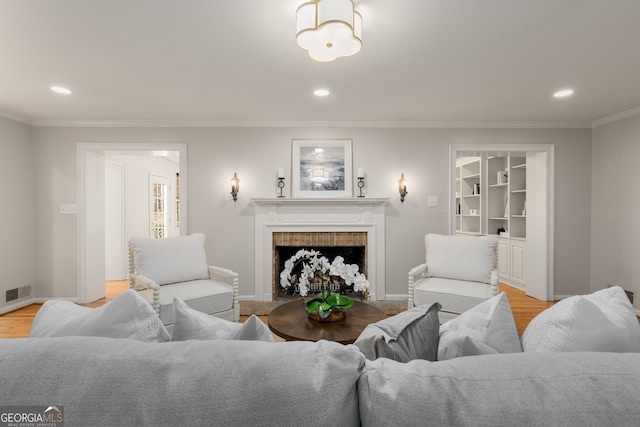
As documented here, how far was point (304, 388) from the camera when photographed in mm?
605

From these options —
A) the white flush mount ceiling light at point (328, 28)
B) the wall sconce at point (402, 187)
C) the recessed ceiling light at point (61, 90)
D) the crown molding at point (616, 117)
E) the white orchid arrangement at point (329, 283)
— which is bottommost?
the white orchid arrangement at point (329, 283)

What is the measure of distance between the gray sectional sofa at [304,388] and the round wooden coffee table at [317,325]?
1.28 meters

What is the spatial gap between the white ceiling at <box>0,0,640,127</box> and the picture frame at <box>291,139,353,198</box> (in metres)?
0.39

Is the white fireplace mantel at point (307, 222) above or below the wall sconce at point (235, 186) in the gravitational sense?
below

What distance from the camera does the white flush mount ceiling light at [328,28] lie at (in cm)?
161

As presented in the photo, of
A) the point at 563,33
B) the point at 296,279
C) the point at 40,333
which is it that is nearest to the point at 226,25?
the point at 40,333

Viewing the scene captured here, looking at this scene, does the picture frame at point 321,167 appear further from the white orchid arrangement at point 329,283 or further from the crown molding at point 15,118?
the crown molding at point 15,118

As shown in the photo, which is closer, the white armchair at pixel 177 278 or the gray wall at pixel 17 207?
the white armchair at pixel 177 278

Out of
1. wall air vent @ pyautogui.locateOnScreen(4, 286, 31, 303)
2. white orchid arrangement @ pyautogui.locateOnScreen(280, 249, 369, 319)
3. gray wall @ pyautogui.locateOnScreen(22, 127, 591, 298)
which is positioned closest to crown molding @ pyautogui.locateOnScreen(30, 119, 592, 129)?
gray wall @ pyautogui.locateOnScreen(22, 127, 591, 298)

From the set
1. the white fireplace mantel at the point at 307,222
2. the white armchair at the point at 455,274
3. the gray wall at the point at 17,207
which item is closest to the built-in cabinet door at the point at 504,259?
the white armchair at the point at 455,274

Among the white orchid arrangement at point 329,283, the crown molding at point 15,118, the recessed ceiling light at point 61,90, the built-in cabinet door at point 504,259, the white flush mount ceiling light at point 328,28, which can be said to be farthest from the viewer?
the built-in cabinet door at point 504,259

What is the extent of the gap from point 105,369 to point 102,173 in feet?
15.1

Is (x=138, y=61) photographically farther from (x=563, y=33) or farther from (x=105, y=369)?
(x=563, y=33)

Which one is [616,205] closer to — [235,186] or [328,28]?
[328,28]
